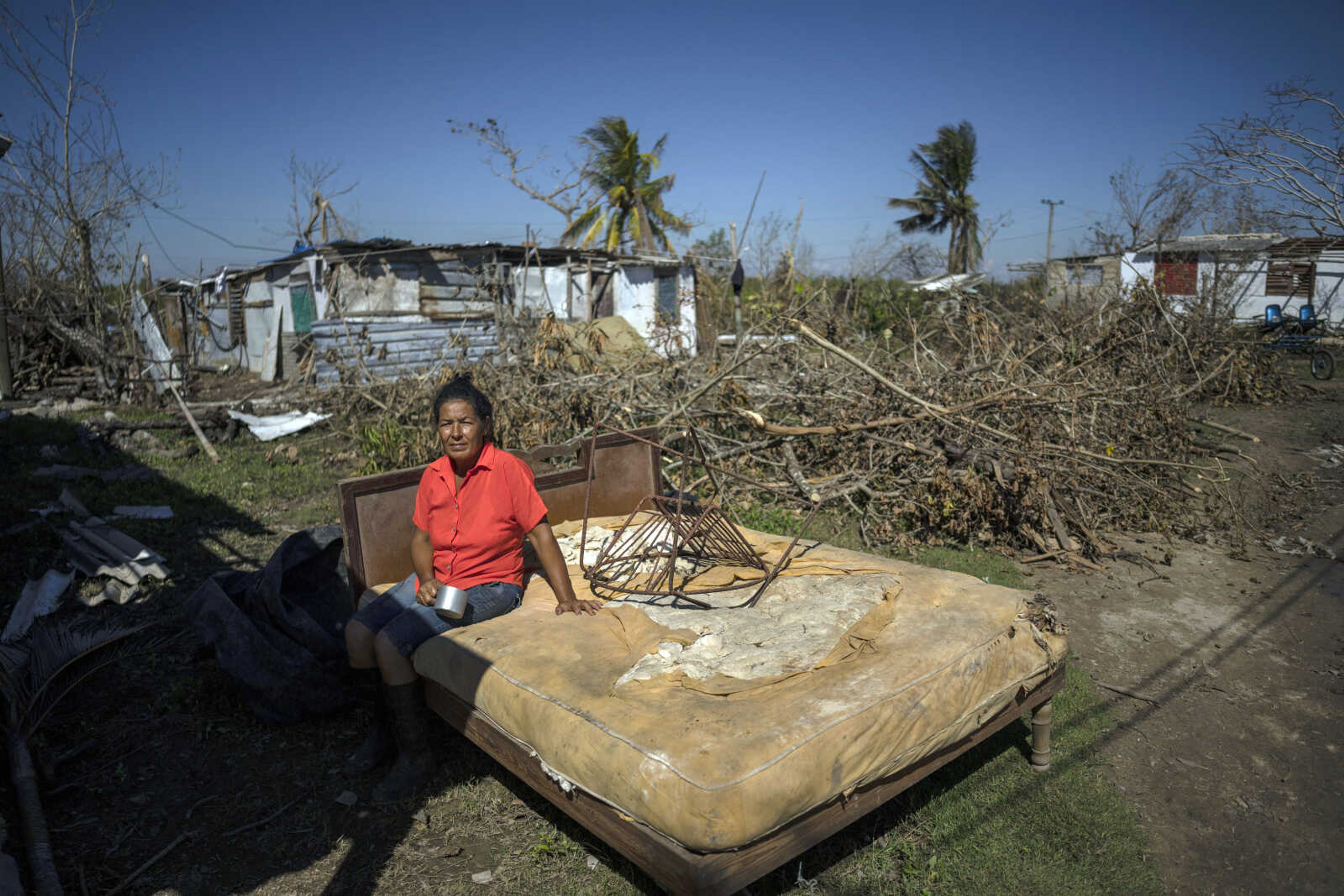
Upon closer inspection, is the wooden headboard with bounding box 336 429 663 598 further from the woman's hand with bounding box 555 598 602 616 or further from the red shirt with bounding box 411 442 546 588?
the woman's hand with bounding box 555 598 602 616

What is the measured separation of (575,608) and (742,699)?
3.52 feet

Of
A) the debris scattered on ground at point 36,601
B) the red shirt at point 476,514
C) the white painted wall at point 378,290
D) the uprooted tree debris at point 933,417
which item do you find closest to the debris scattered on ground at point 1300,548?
the uprooted tree debris at point 933,417

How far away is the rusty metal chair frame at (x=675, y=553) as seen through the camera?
3.62 meters

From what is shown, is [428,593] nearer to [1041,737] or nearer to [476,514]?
[476,514]

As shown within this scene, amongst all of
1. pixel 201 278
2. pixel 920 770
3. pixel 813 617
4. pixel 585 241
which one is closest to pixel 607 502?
pixel 813 617

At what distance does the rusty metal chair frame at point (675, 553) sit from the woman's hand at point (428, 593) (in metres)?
0.70

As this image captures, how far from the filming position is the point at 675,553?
11.4ft

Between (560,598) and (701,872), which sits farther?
(560,598)

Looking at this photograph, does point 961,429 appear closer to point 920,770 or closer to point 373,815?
point 920,770

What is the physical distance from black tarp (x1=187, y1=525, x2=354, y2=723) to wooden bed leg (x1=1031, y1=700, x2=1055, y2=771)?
3.18 m

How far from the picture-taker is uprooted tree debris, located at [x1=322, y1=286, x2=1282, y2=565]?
5.92 metres

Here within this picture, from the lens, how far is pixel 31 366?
1474 centimetres

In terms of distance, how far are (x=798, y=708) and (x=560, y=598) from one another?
1332 mm

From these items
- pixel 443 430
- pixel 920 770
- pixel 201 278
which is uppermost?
pixel 201 278
